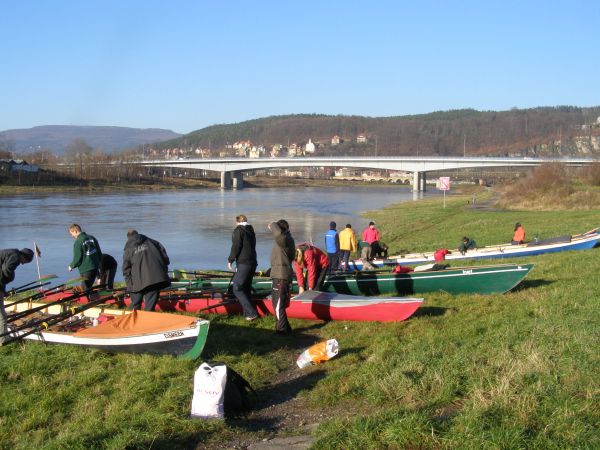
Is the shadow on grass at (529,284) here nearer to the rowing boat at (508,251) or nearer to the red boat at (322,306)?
the red boat at (322,306)

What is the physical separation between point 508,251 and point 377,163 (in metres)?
79.4

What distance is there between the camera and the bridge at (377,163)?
87.1 m

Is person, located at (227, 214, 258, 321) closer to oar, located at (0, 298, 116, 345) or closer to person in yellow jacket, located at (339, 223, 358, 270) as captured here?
oar, located at (0, 298, 116, 345)

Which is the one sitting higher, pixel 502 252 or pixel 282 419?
pixel 502 252

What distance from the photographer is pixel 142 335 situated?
8.20 m

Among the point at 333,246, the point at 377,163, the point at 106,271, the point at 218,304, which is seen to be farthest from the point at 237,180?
the point at 218,304

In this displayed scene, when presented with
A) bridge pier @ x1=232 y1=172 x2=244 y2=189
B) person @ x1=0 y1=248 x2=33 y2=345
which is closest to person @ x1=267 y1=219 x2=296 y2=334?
person @ x1=0 y1=248 x2=33 y2=345

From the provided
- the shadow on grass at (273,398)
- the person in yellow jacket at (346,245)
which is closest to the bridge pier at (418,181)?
the person in yellow jacket at (346,245)

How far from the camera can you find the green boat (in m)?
11.5

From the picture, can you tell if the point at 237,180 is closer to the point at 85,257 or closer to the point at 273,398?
the point at 85,257

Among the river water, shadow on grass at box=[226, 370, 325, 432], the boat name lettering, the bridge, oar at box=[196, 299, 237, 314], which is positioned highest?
the bridge

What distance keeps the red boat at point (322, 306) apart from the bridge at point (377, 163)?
72443mm

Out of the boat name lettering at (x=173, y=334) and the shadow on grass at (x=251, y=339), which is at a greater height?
the boat name lettering at (x=173, y=334)

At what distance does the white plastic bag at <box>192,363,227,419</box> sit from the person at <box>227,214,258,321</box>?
391 centimetres
